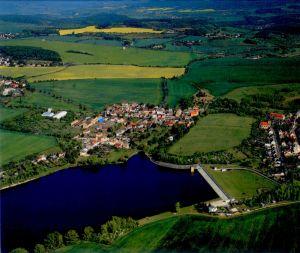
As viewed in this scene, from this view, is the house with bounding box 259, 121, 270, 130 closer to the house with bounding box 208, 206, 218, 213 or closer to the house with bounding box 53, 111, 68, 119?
the house with bounding box 208, 206, 218, 213

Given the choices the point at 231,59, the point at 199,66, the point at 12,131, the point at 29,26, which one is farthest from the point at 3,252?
the point at 29,26

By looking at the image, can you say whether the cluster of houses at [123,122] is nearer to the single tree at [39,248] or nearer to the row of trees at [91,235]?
the row of trees at [91,235]

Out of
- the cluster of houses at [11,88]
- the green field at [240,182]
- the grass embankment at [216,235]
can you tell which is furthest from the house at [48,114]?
the grass embankment at [216,235]

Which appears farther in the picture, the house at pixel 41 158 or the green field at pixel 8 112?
the green field at pixel 8 112

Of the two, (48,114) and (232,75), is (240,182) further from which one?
(232,75)

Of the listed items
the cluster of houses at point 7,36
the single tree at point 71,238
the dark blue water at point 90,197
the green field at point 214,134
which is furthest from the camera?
the cluster of houses at point 7,36

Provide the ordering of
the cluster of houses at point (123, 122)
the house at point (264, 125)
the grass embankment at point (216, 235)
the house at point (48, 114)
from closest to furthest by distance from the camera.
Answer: the grass embankment at point (216, 235) → the cluster of houses at point (123, 122) → the house at point (264, 125) → the house at point (48, 114)
